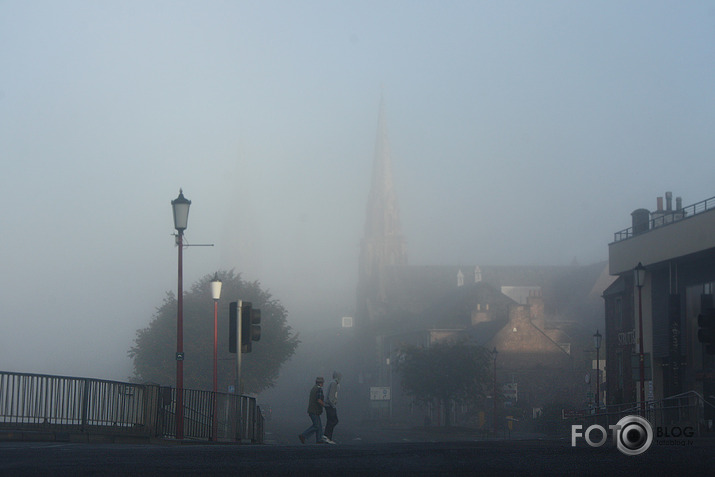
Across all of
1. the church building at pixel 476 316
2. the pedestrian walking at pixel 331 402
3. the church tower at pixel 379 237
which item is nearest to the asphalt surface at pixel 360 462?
the pedestrian walking at pixel 331 402

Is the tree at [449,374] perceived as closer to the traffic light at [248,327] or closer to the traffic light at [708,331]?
the traffic light at [248,327]

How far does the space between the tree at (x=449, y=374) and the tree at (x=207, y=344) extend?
10.4m

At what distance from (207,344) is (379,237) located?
86858 mm

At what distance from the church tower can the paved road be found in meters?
124

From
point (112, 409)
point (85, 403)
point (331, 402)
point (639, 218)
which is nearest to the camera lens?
point (85, 403)

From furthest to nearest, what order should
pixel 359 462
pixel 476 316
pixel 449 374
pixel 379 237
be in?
pixel 379 237, pixel 476 316, pixel 449 374, pixel 359 462

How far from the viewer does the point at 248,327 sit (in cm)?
2088

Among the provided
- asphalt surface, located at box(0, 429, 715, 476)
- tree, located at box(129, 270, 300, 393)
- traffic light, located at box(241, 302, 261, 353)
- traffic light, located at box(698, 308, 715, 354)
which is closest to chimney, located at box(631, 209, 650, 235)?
tree, located at box(129, 270, 300, 393)

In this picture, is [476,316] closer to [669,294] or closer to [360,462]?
[669,294]

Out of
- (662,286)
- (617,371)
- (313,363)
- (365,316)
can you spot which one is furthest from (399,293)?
(662,286)

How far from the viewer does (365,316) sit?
453 ft

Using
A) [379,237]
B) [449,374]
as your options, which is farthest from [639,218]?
[379,237]

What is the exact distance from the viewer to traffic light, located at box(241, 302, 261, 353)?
20.7m

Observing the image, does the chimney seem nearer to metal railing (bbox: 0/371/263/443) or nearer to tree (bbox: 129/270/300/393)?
tree (bbox: 129/270/300/393)
